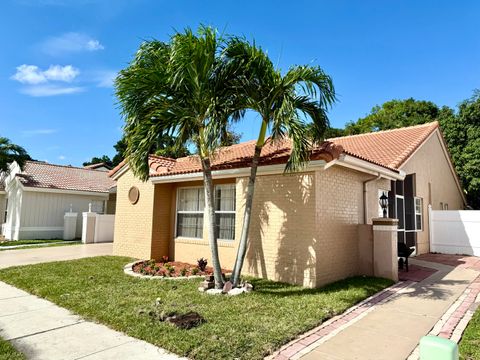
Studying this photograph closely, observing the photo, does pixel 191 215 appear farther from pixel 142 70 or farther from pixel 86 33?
pixel 86 33

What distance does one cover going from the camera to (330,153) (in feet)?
27.6

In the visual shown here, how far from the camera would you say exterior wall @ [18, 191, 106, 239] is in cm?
2188

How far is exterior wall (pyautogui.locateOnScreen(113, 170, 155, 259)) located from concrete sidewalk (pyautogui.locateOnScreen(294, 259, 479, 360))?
8.99 meters

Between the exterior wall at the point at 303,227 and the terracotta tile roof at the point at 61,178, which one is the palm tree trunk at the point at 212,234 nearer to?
the exterior wall at the point at 303,227

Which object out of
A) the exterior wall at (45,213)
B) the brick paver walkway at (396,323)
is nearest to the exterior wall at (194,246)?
the brick paver walkway at (396,323)

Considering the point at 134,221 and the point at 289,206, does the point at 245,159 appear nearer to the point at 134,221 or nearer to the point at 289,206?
the point at 289,206

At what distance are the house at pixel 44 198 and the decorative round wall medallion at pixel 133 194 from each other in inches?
451

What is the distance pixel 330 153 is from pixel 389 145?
8.64m

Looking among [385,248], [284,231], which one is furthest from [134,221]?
[385,248]

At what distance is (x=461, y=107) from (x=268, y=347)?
29324mm

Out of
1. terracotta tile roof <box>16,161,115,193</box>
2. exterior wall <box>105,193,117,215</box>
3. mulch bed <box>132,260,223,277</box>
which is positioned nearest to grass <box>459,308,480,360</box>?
mulch bed <box>132,260,223,277</box>

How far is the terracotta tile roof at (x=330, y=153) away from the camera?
935 centimetres

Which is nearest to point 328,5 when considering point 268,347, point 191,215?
point 191,215

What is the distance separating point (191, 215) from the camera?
12867 millimetres
